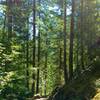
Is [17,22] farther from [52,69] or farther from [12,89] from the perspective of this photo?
[52,69]

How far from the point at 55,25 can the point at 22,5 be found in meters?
9.20

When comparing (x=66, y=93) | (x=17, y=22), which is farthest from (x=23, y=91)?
(x=17, y=22)

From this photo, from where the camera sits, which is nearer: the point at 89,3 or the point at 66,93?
the point at 66,93

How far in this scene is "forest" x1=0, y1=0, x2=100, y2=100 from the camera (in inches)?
609

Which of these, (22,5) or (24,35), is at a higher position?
(22,5)

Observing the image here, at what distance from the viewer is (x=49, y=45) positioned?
41.9 meters

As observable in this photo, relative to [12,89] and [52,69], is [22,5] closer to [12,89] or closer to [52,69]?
[12,89]

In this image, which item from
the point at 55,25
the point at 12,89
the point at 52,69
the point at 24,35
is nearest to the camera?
the point at 12,89

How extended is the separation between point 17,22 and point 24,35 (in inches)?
94.2

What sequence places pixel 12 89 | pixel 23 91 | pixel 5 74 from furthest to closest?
pixel 23 91 → pixel 12 89 → pixel 5 74

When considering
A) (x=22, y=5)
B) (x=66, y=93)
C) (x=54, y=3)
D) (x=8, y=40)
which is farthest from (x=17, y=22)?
(x=66, y=93)

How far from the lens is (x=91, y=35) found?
34250 mm

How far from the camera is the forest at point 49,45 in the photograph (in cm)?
1548

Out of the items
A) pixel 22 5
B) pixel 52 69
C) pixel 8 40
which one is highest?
pixel 22 5
